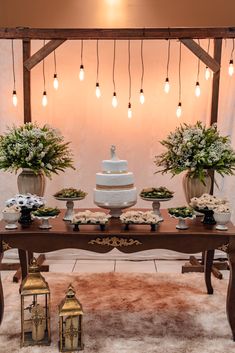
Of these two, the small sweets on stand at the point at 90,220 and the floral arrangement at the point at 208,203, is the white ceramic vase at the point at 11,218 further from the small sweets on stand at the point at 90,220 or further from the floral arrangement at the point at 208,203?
the floral arrangement at the point at 208,203

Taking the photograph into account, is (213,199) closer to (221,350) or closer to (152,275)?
(221,350)

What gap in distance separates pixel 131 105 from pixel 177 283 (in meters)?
1.70

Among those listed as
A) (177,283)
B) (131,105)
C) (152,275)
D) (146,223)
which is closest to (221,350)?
(146,223)

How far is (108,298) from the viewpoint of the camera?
3084 millimetres

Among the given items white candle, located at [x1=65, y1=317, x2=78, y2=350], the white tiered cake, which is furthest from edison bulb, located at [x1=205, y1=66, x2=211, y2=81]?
white candle, located at [x1=65, y1=317, x2=78, y2=350]

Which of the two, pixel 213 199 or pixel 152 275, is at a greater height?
pixel 213 199

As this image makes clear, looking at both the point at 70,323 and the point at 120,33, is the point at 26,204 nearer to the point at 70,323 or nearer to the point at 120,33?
the point at 70,323

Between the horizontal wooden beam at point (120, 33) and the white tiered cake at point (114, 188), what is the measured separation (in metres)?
1.45

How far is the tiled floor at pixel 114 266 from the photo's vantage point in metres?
3.79

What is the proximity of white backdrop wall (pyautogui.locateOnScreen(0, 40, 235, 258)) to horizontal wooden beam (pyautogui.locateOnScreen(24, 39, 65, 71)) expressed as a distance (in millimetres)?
230

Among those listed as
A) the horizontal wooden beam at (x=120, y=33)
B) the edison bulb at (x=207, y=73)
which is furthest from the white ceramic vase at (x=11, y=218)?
the edison bulb at (x=207, y=73)

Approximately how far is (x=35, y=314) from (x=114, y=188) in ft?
2.87

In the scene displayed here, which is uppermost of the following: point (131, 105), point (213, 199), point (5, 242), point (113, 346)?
point (131, 105)

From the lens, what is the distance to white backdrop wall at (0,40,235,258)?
12.8 ft
